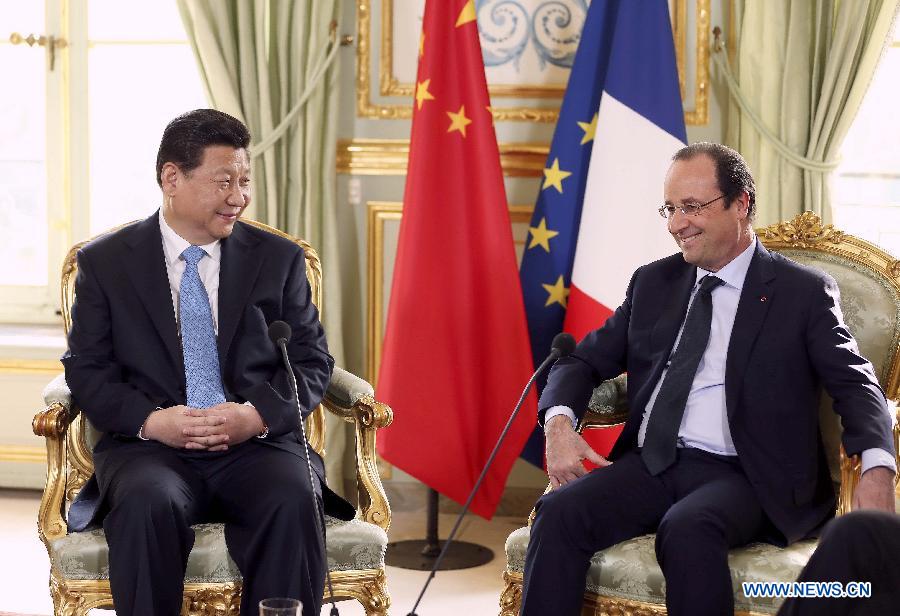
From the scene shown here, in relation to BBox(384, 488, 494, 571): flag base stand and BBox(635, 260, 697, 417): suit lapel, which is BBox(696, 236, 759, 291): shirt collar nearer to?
BBox(635, 260, 697, 417): suit lapel

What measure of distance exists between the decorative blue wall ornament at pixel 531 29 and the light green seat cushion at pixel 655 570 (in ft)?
7.76

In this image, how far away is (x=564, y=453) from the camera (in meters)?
2.83

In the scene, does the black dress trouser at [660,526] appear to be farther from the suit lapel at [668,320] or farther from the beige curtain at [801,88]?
the beige curtain at [801,88]

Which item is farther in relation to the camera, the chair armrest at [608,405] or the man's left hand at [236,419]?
the chair armrest at [608,405]

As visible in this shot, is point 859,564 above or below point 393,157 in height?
below

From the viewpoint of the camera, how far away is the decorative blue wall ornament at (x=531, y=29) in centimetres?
453

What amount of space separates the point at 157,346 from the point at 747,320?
4.62ft

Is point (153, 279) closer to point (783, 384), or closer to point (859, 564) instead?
point (783, 384)

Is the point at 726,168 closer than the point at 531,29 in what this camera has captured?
Yes

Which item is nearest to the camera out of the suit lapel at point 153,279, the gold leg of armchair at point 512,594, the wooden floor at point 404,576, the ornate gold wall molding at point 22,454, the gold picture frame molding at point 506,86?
the gold leg of armchair at point 512,594

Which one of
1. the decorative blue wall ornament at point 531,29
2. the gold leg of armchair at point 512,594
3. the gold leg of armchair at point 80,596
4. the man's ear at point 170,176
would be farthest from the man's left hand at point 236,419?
the decorative blue wall ornament at point 531,29

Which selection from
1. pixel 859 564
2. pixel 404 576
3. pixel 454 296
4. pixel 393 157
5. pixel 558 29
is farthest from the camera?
pixel 393 157

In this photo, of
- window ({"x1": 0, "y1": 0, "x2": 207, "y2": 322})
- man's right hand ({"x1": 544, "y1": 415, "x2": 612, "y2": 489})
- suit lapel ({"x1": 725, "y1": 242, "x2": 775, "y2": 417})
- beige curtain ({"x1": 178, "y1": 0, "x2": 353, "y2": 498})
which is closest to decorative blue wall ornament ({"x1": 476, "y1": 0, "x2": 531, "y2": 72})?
beige curtain ({"x1": 178, "y1": 0, "x2": 353, "y2": 498})

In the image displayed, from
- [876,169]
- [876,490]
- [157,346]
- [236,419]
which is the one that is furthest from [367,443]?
[876,169]
